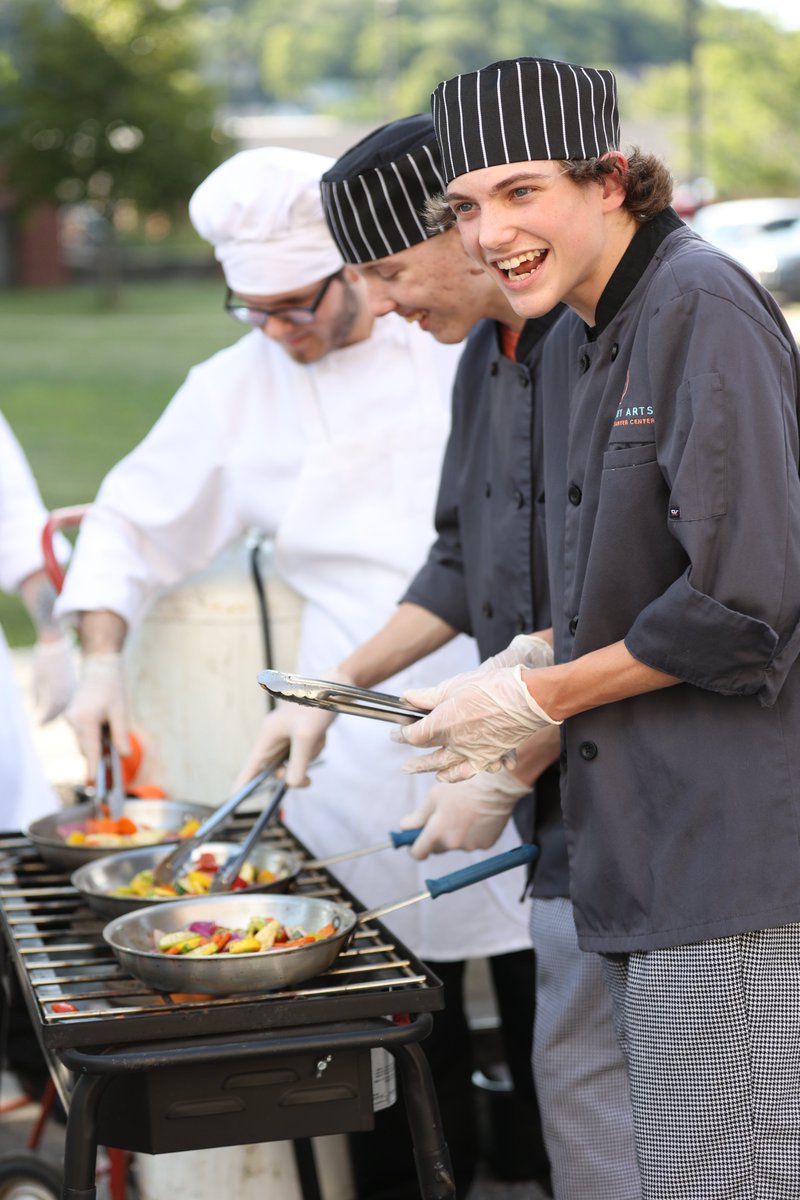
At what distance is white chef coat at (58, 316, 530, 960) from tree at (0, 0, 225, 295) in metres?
34.3

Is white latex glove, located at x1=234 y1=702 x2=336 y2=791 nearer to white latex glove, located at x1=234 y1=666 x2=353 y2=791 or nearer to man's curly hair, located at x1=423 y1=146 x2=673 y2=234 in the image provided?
white latex glove, located at x1=234 y1=666 x2=353 y2=791

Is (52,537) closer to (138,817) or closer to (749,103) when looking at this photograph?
(138,817)

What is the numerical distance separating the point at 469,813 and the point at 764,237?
24.5 m

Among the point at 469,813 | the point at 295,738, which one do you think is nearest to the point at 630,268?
the point at 469,813

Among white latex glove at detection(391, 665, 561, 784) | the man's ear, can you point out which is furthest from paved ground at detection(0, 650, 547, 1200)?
the man's ear

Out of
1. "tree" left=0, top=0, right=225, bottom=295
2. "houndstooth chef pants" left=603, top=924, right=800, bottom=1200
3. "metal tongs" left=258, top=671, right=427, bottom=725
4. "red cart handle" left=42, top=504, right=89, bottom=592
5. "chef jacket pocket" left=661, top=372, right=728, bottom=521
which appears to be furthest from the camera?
"tree" left=0, top=0, right=225, bottom=295

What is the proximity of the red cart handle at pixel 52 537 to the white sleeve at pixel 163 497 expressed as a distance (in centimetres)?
11

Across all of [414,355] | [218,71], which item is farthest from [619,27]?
[414,355]

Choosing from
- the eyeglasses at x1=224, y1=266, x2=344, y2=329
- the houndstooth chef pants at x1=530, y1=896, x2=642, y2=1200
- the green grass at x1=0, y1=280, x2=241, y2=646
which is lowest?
the green grass at x1=0, y1=280, x2=241, y2=646

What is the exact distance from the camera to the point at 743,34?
41.2m

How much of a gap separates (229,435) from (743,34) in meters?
41.9

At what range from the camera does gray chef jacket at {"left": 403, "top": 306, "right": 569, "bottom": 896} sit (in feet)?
8.00

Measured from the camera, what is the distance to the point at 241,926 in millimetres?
2178

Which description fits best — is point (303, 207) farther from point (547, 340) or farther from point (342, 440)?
point (547, 340)
